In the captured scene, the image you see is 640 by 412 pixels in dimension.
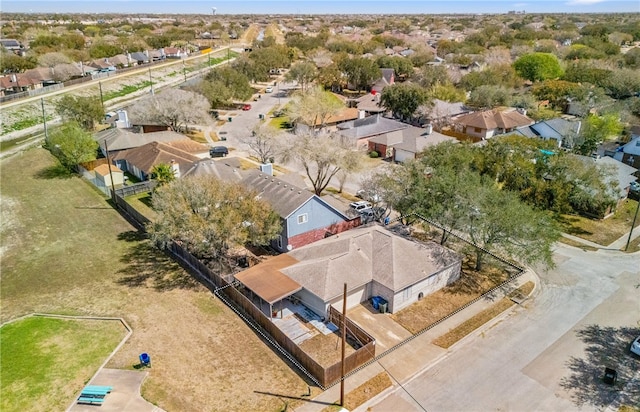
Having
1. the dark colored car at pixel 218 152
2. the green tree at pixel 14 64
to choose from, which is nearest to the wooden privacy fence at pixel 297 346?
the dark colored car at pixel 218 152

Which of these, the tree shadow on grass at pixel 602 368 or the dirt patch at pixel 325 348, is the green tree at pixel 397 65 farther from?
the dirt patch at pixel 325 348

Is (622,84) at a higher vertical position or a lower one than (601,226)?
higher

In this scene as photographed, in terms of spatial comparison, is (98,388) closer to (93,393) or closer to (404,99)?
(93,393)

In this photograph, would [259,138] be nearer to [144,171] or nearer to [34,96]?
[144,171]

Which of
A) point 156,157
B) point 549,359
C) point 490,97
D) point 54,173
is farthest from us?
point 490,97

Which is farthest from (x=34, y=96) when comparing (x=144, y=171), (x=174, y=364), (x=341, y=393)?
(x=341, y=393)

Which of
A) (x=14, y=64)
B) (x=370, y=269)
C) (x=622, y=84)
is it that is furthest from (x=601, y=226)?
(x=14, y=64)

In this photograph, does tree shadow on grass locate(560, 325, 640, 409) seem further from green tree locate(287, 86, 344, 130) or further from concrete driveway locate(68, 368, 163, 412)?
green tree locate(287, 86, 344, 130)
